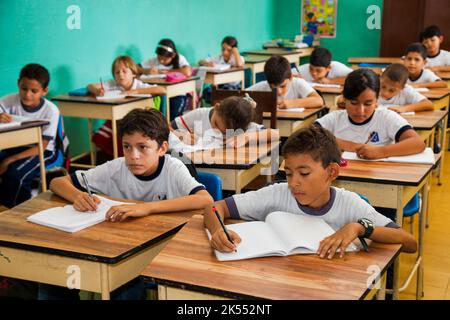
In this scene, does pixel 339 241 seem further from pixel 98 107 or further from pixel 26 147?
pixel 98 107

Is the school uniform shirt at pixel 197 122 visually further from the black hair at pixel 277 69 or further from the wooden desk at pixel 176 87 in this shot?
the wooden desk at pixel 176 87

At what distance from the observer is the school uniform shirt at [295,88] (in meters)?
4.55

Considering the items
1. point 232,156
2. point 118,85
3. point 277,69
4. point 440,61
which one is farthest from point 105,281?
point 440,61

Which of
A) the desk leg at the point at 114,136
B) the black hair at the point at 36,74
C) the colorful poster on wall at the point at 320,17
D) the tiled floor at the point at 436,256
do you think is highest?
the colorful poster on wall at the point at 320,17

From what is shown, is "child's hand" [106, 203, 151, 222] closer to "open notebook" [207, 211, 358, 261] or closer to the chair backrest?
"open notebook" [207, 211, 358, 261]

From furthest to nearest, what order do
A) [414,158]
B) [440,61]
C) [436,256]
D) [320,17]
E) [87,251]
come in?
1. [320,17]
2. [440,61]
3. [436,256]
4. [414,158]
5. [87,251]

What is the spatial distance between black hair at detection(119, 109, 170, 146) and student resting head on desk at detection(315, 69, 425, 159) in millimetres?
1034

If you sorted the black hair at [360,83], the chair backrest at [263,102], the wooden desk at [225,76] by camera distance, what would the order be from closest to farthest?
the black hair at [360,83] < the chair backrest at [263,102] < the wooden desk at [225,76]

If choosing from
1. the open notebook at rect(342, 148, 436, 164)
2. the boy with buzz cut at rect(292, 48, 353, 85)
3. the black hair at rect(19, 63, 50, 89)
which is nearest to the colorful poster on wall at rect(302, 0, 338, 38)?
the boy with buzz cut at rect(292, 48, 353, 85)

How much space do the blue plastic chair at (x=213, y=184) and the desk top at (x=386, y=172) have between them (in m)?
0.56

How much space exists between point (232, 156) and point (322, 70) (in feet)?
9.64

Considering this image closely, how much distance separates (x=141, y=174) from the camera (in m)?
2.32

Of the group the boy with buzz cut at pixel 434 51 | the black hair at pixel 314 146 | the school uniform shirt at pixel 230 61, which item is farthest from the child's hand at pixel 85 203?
the boy with buzz cut at pixel 434 51
